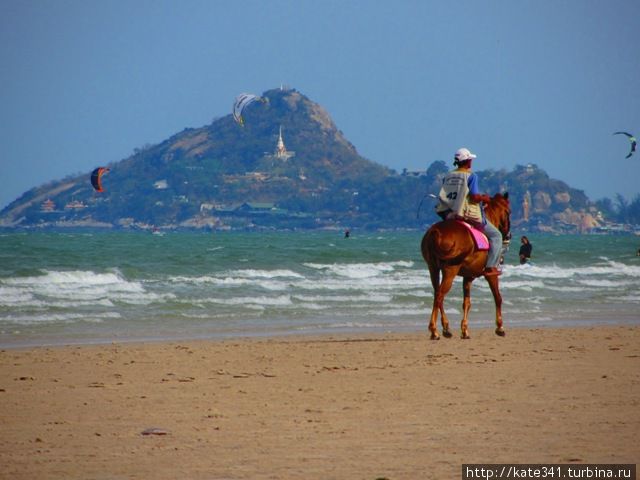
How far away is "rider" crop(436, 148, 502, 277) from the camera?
1482 centimetres

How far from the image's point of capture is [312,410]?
31.7 feet

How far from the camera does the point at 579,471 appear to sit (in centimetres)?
723

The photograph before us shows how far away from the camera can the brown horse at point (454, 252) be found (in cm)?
1473

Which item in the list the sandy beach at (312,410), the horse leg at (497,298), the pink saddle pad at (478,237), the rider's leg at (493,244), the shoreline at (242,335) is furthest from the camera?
the shoreline at (242,335)

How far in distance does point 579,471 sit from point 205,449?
2.41 m

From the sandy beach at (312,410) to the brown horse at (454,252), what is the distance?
818 millimetres

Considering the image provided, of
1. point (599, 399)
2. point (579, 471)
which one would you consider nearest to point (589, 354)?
point (599, 399)

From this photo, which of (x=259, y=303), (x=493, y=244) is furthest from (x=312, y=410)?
(x=259, y=303)

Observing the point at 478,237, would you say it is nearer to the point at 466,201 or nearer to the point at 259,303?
the point at 466,201

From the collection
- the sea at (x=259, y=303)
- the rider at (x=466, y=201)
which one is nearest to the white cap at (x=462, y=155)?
the rider at (x=466, y=201)

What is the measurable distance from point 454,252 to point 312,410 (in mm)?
5526

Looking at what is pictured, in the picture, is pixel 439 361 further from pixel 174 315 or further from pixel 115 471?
pixel 174 315

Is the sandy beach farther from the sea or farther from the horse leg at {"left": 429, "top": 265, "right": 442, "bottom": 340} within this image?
the sea

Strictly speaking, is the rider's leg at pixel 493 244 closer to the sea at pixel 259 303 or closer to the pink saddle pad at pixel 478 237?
the pink saddle pad at pixel 478 237
